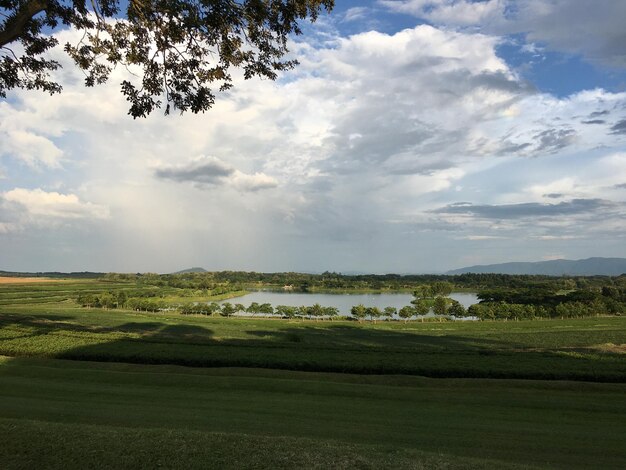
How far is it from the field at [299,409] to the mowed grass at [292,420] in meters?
0.05

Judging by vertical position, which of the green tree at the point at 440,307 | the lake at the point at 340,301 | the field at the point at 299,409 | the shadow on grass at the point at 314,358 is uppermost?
the field at the point at 299,409

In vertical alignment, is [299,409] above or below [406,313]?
above

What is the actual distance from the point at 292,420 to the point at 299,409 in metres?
1.43

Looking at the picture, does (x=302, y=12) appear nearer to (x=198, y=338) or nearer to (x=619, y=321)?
(x=198, y=338)

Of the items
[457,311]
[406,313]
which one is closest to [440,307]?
[457,311]

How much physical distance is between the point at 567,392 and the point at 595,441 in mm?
7318

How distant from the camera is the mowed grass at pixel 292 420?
281 inches

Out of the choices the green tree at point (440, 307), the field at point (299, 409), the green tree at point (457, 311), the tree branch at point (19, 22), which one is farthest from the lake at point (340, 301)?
the tree branch at point (19, 22)

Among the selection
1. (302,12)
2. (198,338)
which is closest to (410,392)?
(302,12)

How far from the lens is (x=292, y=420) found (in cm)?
1245

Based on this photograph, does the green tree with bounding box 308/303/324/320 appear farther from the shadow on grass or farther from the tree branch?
the tree branch

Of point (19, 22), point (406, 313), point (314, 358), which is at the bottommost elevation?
point (406, 313)

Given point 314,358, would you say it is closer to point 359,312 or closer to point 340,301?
point 359,312

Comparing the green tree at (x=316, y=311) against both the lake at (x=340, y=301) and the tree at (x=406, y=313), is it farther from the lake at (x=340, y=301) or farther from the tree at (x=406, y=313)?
the lake at (x=340, y=301)
